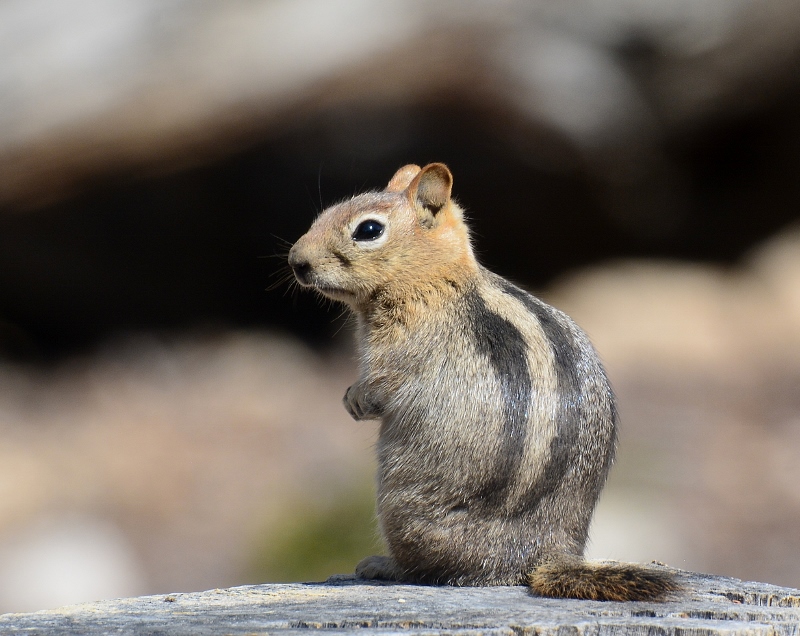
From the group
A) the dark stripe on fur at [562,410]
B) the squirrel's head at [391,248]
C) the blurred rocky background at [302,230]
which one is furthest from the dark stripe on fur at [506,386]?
the blurred rocky background at [302,230]

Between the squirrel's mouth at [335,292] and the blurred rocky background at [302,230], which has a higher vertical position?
the blurred rocky background at [302,230]

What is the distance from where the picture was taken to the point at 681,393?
1165cm

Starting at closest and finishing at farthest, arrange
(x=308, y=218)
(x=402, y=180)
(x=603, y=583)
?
(x=603, y=583), (x=402, y=180), (x=308, y=218)

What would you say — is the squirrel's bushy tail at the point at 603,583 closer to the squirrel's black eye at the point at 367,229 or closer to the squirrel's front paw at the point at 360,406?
the squirrel's front paw at the point at 360,406

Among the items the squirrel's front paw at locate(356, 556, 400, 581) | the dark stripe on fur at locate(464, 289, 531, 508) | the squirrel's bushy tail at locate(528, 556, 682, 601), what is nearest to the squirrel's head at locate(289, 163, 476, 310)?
the dark stripe on fur at locate(464, 289, 531, 508)

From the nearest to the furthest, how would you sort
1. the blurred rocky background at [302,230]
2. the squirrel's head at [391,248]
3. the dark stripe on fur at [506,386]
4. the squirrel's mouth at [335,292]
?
the dark stripe on fur at [506,386] < the squirrel's head at [391,248] < the squirrel's mouth at [335,292] < the blurred rocky background at [302,230]

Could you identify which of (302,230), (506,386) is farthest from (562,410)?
(302,230)

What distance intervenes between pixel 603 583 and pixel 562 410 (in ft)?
2.88

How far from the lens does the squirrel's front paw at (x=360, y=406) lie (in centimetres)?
494

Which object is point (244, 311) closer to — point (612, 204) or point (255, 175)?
point (255, 175)

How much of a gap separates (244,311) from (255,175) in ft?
→ 6.81

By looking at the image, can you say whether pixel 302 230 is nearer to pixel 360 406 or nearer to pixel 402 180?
pixel 402 180

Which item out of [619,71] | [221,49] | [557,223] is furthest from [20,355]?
[619,71]

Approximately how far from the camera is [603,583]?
395 centimetres
